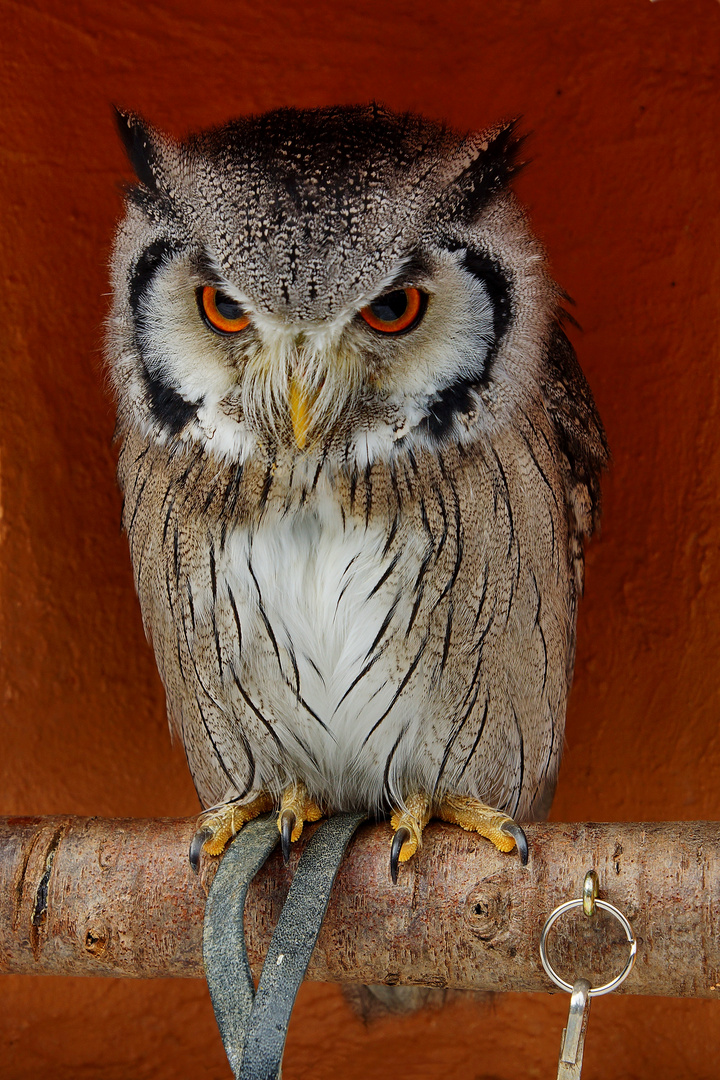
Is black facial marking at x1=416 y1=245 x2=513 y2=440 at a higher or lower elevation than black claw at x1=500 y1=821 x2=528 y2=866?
higher

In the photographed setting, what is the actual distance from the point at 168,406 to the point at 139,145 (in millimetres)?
414

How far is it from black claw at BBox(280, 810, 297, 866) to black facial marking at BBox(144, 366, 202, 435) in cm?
63

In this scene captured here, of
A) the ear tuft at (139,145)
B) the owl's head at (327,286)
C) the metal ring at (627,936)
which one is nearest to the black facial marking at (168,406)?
the owl's head at (327,286)

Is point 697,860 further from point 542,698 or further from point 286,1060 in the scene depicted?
point 286,1060

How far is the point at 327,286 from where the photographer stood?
117 centimetres

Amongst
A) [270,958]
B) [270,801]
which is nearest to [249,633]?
[270,801]

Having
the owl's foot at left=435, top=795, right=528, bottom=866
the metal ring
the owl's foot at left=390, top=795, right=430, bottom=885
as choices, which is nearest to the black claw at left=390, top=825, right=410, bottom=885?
the owl's foot at left=390, top=795, right=430, bottom=885

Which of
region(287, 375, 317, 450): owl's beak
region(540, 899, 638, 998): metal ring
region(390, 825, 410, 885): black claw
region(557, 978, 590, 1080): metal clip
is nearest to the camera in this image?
region(557, 978, 590, 1080): metal clip

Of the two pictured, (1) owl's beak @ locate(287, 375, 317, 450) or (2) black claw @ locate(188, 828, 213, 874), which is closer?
(1) owl's beak @ locate(287, 375, 317, 450)

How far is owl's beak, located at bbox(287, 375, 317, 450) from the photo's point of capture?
4.02 feet

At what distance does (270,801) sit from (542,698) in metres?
0.50

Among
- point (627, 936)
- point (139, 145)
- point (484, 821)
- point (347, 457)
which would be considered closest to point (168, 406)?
point (347, 457)

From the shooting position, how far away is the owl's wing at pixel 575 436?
1.53 m

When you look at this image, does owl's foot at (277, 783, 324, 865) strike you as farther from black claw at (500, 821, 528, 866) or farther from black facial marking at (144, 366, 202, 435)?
black facial marking at (144, 366, 202, 435)
